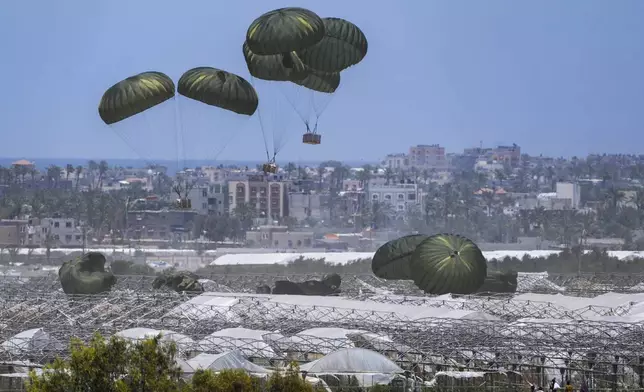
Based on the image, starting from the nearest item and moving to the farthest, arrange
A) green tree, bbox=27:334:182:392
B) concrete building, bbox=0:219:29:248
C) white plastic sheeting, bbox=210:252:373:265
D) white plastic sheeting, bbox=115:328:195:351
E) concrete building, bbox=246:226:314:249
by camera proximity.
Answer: green tree, bbox=27:334:182:392, white plastic sheeting, bbox=115:328:195:351, white plastic sheeting, bbox=210:252:373:265, concrete building, bbox=0:219:29:248, concrete building, bbox=246:226:314:249

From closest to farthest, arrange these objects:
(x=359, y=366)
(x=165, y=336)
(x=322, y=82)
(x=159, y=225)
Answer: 1. (x=359, y=366)
2. (x=165, y=336)
3. (x=322, y=82)
4. (x=159, y=225)

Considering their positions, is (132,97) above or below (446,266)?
above

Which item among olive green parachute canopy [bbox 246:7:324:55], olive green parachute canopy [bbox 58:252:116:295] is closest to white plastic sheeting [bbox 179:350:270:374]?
olive green parachute canopy [bbox 246:7:324:55]

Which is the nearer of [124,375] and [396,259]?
[124,375]

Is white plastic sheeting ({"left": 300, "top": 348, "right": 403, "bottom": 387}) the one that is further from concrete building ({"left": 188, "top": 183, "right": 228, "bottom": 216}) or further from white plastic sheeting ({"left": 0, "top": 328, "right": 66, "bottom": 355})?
concrete building ({"left": 188, "top": 183, "right": 228, "bottom": 216})

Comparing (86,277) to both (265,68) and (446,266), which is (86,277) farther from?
(265,68)

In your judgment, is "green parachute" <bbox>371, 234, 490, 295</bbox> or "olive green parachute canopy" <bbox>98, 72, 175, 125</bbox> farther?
"green parachute" <bbox>371, 234, 490, 295</bbox>

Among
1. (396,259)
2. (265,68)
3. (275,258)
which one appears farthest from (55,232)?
(265,68)
